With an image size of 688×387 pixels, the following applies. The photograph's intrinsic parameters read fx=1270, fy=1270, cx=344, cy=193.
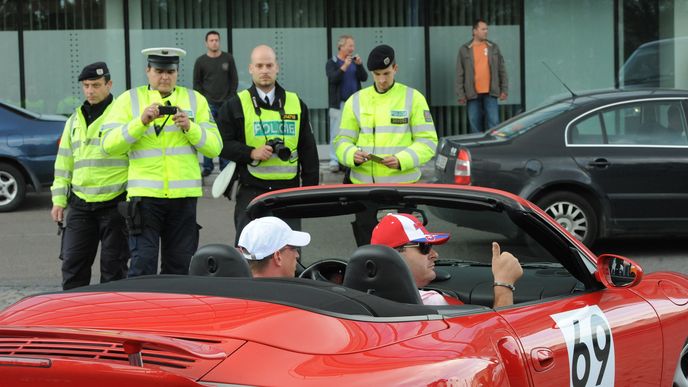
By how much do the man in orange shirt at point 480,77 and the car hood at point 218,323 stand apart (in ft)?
46.7

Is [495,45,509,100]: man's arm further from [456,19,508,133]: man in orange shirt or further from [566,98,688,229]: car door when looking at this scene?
[566,98,688,229]: car door

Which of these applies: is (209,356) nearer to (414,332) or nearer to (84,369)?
(84,369)

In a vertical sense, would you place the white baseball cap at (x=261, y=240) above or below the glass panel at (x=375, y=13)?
below

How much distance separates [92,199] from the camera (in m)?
7.88

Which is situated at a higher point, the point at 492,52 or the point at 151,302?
the point at 492,52

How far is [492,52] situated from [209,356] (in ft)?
48.9

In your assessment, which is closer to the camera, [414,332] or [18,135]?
[414,332]

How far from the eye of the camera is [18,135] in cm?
1515

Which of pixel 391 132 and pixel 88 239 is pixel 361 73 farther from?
pixel 88 239

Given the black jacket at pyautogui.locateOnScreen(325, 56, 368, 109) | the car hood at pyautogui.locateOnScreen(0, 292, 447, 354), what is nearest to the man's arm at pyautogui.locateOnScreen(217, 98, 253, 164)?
the car hood at pyautogui.locateOnScreen(0, 292, 447, 354)

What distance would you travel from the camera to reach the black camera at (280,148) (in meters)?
7.99

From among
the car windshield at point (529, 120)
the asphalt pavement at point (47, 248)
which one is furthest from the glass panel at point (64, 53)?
the car windshield at point (529, 120)

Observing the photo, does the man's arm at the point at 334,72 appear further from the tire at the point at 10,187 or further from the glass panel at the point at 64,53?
the tire at the point at 10,187

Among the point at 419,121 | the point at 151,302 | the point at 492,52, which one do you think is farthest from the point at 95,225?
the point at 492,52
